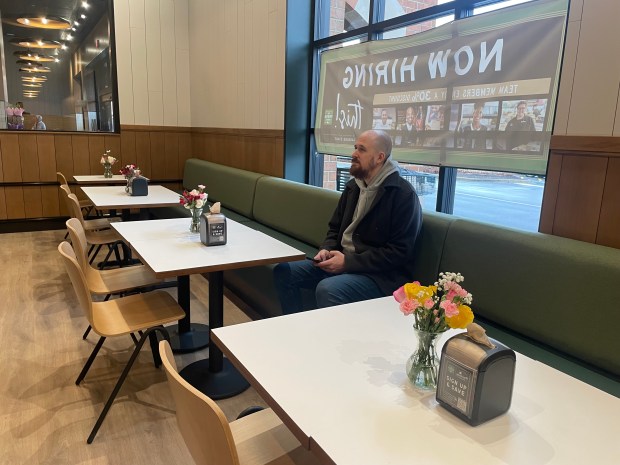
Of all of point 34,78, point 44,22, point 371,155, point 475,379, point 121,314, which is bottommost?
point 121,314

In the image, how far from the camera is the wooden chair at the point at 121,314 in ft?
6.42

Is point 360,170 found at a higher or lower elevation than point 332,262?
higher

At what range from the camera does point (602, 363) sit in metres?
1.73

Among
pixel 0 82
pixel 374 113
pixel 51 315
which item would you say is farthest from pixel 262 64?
pixel 0 82

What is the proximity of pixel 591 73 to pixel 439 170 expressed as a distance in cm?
116

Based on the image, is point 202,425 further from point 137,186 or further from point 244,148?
point 244,148

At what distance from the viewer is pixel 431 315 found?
1115 millimetres

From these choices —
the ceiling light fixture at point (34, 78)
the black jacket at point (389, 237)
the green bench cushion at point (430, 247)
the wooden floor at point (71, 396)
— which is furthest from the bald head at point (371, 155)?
the ceiling light fixture at point (34, 78)

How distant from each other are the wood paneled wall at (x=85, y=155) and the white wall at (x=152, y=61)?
220 mm

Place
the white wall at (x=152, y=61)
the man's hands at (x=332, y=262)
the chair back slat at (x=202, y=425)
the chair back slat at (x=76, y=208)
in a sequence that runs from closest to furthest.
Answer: the chair back slat at (x=202, y=425), the man's hands at (x=332, y=262), the chair back slat at (x=76, y=208), the white wall at (x=152, y=61)

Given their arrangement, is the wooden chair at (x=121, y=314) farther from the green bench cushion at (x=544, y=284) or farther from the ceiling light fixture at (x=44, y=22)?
the ceiling light fixture at (x=44, y=22)

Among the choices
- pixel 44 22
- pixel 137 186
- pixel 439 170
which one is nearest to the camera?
pixel 439 170

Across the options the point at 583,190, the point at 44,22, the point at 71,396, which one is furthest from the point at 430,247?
the point at 44,22

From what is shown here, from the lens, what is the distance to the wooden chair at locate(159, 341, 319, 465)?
0.88m
